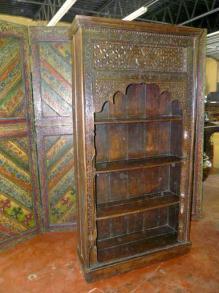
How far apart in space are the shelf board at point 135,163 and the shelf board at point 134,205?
40 cm

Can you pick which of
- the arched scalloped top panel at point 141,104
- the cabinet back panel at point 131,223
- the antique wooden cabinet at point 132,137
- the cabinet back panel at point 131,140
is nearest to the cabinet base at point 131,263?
the antique wooden cabinet at point 132,137

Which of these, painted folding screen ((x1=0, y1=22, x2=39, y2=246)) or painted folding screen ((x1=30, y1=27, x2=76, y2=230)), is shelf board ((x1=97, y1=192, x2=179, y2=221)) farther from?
painted folding screen ((x1=0, y1=22, x2=39, y2=246))

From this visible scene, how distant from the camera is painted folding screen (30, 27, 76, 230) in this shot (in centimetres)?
247

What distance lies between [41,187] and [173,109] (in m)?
1.70

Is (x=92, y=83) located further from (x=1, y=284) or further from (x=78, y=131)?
(x=1, y=284)

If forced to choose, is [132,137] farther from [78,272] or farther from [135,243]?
[78,272]

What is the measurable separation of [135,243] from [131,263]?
24cm

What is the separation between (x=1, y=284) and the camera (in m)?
2.04

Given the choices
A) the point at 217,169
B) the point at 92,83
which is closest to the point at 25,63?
the point at 92,83

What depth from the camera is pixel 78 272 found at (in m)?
2.17

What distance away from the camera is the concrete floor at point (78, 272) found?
6.50 feet

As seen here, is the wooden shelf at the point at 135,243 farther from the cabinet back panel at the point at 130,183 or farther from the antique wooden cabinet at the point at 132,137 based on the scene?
the cabinet back panel at the point at 130,183

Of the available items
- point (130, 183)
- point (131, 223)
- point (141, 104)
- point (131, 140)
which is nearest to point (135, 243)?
point (131, 223)

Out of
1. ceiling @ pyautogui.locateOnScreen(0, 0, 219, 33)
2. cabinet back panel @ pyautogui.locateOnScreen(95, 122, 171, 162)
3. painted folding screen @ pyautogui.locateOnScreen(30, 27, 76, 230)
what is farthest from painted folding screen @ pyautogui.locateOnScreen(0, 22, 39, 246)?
ceiling @ pyautogui.locateOnScreen(0, 0, 219, 33)
